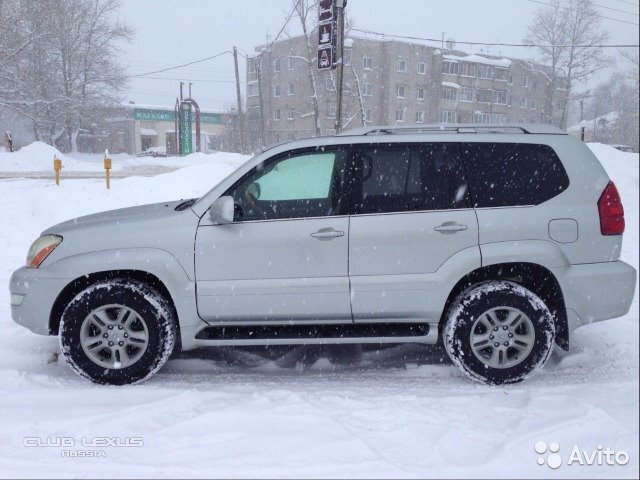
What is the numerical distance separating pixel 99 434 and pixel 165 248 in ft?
4.30

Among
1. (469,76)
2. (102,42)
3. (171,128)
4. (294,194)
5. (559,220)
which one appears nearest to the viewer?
(559,220)

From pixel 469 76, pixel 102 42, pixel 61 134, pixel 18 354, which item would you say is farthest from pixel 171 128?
pixel 18 354

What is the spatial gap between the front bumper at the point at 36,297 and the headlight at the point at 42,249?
0.22ft

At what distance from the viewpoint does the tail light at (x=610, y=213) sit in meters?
3.71

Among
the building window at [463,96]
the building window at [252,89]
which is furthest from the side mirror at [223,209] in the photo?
the building window at [252,89]

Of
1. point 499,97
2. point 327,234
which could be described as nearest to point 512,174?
point 327,234

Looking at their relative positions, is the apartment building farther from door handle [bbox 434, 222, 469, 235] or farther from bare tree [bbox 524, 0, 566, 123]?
door handle [bbox 434, 222, 469, 235]

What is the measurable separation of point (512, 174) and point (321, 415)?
2188 mm

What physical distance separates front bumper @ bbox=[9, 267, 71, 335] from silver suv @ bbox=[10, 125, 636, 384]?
10mm

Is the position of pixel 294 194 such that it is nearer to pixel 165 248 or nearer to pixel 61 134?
pixel 165 248

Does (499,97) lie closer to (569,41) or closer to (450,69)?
(450,69)

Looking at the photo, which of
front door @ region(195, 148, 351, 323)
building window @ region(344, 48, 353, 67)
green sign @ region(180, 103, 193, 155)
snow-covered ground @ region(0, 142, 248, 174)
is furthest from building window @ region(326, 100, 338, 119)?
front door @ region(195, 148, 351, 323)

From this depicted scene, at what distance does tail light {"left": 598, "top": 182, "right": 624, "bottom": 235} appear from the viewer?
371 centimetres

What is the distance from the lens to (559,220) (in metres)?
3.71
